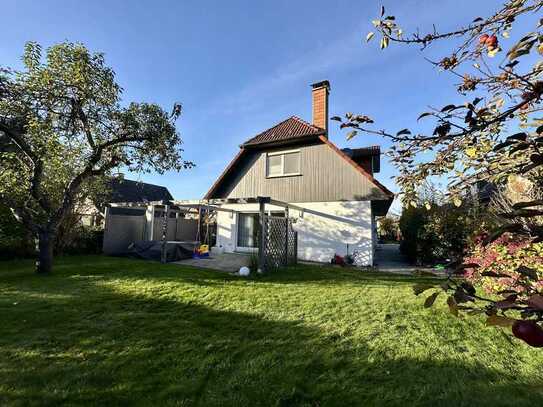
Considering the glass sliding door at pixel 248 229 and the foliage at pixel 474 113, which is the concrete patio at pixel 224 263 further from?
the foliage at pixel 474 113

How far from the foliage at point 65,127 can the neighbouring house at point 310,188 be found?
4366 millimetres

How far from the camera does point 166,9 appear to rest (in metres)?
7.59

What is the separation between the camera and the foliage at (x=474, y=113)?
1.69 metres

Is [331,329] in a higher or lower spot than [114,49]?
lower

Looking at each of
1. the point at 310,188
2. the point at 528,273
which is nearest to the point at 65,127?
the point at 310,188

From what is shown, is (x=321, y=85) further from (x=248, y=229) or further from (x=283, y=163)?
(x=248, y=229)

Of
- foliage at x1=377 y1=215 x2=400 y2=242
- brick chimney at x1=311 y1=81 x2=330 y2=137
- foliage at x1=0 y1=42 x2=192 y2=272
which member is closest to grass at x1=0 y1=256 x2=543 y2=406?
foliage at x1=0 y1=42 x2=192 y2=272

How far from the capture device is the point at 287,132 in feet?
44.5

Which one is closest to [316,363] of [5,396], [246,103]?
[5,396]

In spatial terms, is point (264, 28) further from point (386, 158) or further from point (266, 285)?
point (386, 158)

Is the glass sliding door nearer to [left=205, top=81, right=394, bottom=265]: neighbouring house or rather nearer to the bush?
[left=205, top=81, right=394, bottom=265]: neighbouring house

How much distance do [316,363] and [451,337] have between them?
7.09 ft

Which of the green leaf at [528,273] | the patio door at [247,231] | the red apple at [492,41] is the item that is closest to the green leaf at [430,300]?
the green leaf at [528,273]

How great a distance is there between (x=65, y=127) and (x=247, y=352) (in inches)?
332
